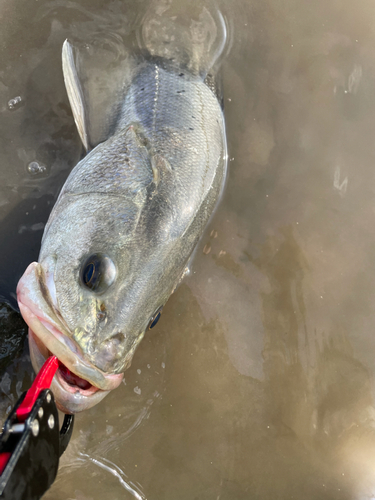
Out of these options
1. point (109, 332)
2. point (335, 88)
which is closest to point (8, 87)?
point (109, 332)

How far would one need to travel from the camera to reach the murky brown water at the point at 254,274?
2914 mm

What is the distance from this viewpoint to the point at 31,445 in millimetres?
1675

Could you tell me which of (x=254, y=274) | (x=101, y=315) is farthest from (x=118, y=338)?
(x=254, y=274)

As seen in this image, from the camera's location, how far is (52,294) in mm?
2107

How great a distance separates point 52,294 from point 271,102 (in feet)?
8.52

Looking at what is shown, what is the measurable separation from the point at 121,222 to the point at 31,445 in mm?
1318

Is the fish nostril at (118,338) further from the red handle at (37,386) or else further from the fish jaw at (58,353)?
the red handle at (37,386)

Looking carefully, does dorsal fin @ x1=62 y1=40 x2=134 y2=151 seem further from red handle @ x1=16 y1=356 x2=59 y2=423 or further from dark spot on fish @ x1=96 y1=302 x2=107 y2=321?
red handle @ x1=16 y1=356 x2=59 y2=423

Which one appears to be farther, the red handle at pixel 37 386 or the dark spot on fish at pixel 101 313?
the dark spot on fish at pixel 101 313

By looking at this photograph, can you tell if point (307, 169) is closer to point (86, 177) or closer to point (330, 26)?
point (330, 26)

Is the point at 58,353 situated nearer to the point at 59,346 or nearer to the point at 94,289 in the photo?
the point at 59,346

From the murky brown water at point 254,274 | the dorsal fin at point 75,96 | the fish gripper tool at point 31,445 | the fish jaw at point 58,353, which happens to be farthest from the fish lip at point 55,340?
the dorsal fin at point 75,96

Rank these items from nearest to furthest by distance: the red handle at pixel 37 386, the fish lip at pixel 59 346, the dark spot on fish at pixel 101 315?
1. the red handle at pixel 37 386
2. the fish lip at pixel 59 346
3. the dark spot on fish at pixel 101 315

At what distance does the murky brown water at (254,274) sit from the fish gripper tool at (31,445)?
1.05 m
